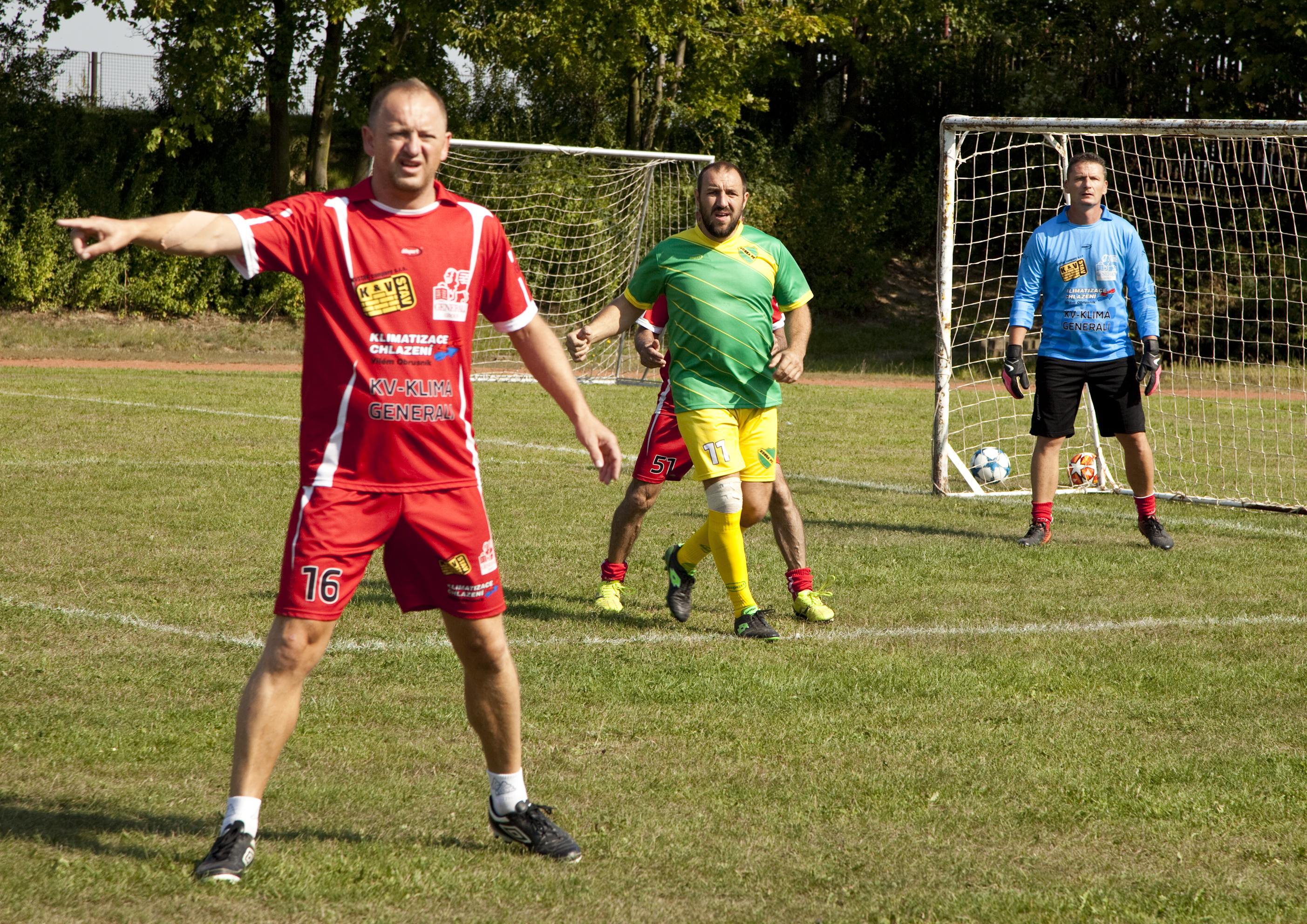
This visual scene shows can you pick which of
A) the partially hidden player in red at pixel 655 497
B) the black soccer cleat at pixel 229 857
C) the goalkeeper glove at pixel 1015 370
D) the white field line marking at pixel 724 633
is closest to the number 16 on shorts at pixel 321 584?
the black soccer cleat at pixel 229 857

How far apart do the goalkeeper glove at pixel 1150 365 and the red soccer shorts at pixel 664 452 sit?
346cm

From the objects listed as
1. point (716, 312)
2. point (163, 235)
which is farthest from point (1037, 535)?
point (163, 235)

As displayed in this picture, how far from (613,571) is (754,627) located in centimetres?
96

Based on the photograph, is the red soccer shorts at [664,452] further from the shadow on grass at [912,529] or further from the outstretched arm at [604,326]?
the shadow on grass at [912,529]

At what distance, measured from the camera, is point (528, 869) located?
3.74 meters

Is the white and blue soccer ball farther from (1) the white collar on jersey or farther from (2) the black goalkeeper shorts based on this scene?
(1) the white collar on jersey

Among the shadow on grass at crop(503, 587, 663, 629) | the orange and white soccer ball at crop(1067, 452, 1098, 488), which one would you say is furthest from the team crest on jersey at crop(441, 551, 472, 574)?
the orange and white soccer ball at crop(1067, 452, 1098, 488)

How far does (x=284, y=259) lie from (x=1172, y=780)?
3.15 meters

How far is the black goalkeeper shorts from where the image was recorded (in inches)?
359

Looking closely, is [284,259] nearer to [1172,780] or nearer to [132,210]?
[1172,780]

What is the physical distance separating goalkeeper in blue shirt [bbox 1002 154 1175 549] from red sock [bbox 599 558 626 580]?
10.2ft

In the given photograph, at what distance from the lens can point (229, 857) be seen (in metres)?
3.53

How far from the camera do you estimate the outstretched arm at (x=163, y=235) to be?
10.4ft

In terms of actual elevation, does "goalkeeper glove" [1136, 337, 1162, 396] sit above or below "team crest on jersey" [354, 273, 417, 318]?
below
